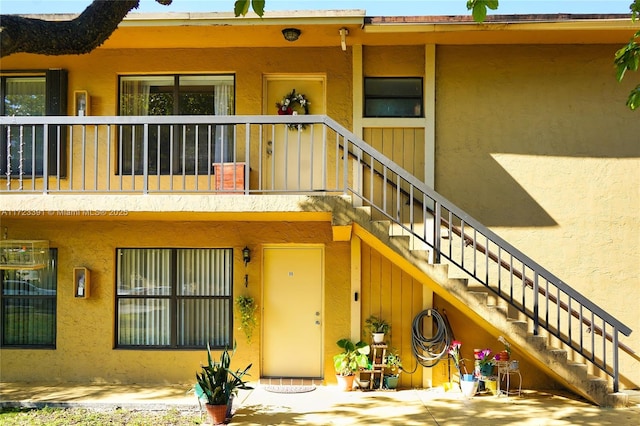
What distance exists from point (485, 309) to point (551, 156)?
2.74m

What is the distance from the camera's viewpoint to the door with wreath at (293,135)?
9.03 meters

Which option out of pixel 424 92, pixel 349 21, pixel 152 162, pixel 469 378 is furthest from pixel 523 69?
pixel 152 162

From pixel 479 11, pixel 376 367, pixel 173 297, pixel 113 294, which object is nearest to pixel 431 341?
pixel 376 367

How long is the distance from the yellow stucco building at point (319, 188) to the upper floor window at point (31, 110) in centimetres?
2

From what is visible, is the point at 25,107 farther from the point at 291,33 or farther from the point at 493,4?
the point at 493,4

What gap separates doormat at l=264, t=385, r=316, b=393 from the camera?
27.6 feet

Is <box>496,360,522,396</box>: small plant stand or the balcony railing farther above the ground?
the balcony railing

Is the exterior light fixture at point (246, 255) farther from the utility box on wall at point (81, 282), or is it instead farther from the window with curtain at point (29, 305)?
the window with curtain at point (29, 305)

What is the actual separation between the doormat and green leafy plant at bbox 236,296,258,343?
0.77m

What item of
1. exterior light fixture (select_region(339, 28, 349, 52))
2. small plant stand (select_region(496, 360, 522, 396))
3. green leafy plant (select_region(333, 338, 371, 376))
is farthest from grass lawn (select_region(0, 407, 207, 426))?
exterior light fixture (select_region(339, 28, 349, 52))

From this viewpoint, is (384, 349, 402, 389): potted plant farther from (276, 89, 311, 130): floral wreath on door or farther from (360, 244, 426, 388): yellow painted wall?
(276, 89, 311, 130): floral wreath on door

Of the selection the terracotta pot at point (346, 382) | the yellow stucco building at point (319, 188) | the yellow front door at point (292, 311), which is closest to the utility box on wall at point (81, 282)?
the yellow stucco building at point (319, 188)

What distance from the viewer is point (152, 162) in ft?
30.0

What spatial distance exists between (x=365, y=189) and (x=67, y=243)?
15.0ft
